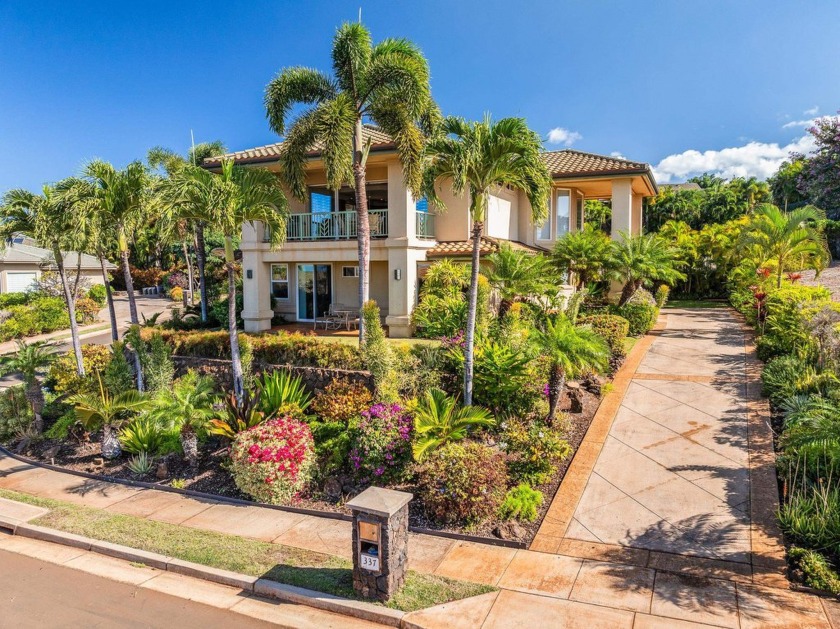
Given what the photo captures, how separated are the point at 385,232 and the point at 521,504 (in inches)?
509

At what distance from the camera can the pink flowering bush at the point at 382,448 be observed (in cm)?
972

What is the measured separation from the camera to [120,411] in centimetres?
1285

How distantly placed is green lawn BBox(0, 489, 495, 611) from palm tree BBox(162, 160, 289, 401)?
342 centimetres

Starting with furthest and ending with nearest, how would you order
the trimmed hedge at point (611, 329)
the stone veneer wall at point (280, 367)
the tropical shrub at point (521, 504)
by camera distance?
the trimmed hedge at point (611, 329), the stone veneer wall at point (280, 367), the tropical shrub at point (521, 504)

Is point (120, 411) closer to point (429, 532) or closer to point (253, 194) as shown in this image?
point (253, 194)

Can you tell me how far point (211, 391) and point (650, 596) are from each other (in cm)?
1033

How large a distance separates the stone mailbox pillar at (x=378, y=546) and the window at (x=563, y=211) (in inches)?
745

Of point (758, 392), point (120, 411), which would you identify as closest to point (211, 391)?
point (120, 411)

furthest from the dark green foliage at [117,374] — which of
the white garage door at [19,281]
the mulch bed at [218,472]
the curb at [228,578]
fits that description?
the white garage door at [19,281]

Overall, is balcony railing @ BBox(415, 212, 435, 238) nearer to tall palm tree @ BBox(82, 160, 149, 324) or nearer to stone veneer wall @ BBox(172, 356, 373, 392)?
stone veneer wall @ BBox(172, 356, 373, 392)

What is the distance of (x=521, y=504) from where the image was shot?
848cm

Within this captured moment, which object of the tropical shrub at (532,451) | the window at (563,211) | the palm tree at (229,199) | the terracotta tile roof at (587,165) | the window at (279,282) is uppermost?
the terracotta tile roof at (587,165)

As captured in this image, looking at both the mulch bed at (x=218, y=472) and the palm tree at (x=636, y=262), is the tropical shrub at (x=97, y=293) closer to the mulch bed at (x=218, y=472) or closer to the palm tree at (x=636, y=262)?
the mulch bed at (x=218, y=472)

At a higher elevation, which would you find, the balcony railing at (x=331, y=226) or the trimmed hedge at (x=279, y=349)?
the balcony railing at (x=331, y=226)
